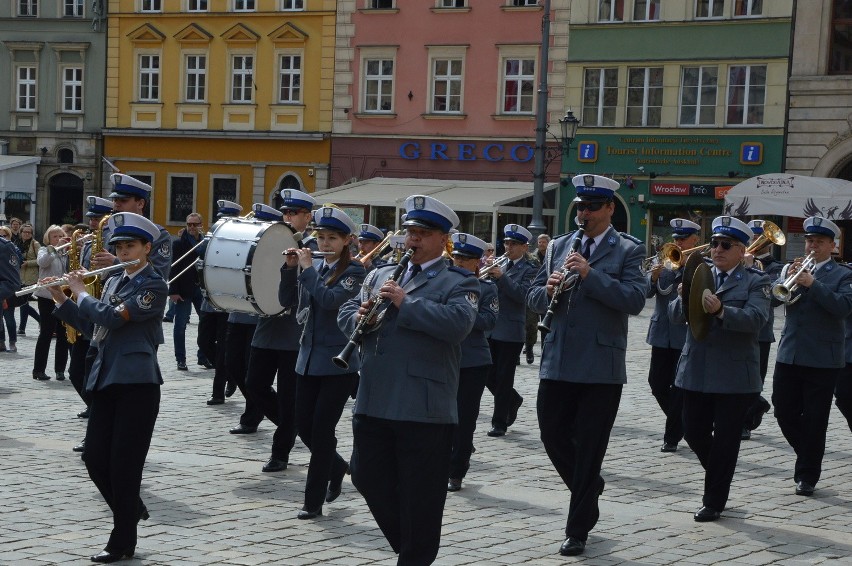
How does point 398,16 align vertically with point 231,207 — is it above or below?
above

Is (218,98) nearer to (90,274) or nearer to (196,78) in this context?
(196,78)

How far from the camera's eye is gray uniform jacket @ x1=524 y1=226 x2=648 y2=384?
27.6 feet

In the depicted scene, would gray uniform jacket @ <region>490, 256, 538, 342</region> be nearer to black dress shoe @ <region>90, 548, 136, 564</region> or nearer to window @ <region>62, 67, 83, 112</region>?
black dress shoe @ <region>90, 548, 136, 564</region>

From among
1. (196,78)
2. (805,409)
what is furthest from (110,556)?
(196,78)

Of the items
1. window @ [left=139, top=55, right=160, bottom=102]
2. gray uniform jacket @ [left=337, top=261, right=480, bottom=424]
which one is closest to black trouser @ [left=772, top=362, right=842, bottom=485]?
gray uniform jacket @ [left=337, top=261, right=480, bottom=424]

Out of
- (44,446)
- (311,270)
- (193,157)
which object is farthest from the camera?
(193,157)

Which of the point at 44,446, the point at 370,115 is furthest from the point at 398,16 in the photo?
the point at 44,446

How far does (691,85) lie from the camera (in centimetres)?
3706

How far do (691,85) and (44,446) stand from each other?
2834cm

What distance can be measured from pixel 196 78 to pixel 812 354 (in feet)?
115

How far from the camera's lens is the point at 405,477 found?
6836mm

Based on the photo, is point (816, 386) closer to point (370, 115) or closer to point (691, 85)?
point (691, 85)

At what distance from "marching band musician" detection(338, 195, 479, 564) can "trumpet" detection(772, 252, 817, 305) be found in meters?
4.07

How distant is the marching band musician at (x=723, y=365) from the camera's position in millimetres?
9234
